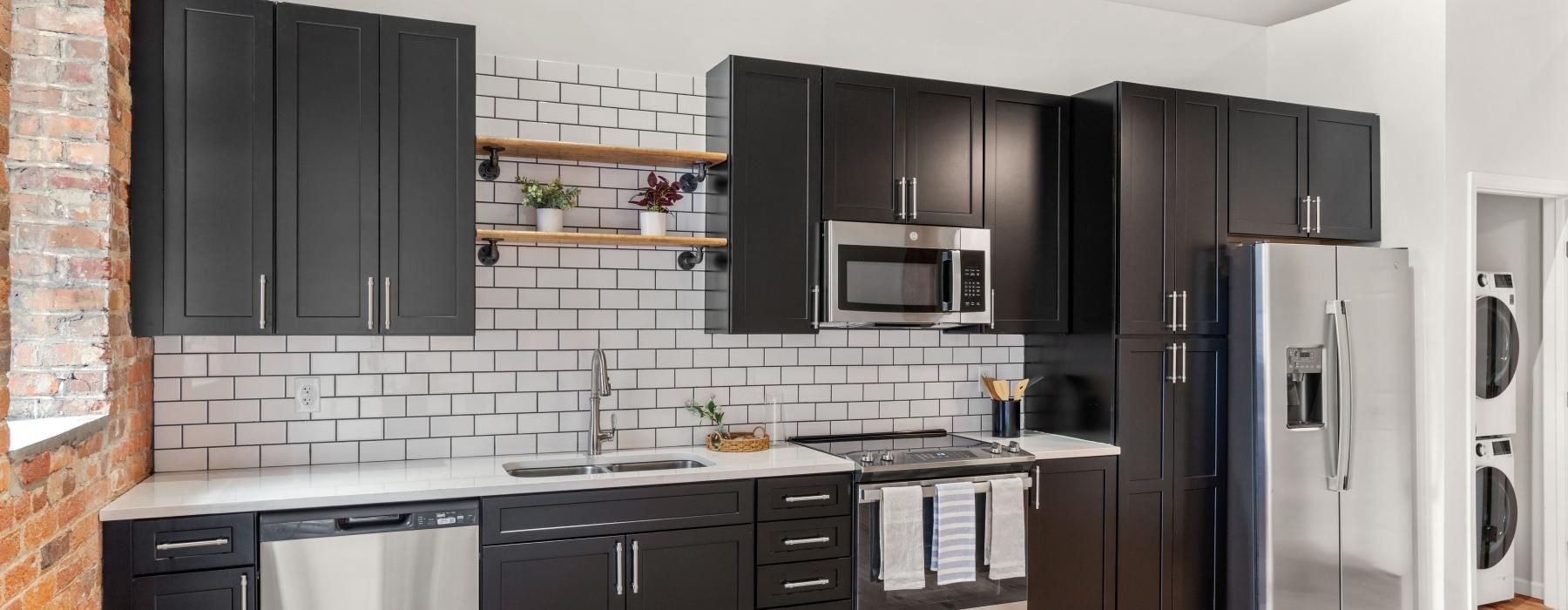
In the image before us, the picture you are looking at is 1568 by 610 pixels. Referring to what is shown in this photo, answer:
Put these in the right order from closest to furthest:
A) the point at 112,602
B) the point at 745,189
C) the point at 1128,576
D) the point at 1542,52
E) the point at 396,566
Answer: the point at 112,602
the point at 396,566
the point at 745,189
the point at 1128,576
the point at 1542,52

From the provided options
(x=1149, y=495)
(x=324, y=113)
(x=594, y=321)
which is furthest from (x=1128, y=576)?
(x=324, y=113)

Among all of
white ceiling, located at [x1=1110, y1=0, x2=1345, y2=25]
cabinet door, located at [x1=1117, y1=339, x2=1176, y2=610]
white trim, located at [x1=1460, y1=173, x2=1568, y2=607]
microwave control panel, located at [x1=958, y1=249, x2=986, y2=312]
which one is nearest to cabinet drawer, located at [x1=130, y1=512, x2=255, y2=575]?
microwave control panel, located at [x1=958, y1=249, x2=986, y2=312]

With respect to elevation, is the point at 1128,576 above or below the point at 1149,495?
below

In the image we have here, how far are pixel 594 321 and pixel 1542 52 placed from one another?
450 centimetres

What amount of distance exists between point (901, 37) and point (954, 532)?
2.17 m

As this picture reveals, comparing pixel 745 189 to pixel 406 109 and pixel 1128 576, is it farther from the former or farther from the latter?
pixel 1128 576

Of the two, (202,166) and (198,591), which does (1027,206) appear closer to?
(202,166)

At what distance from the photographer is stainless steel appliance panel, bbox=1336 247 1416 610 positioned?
391 cm

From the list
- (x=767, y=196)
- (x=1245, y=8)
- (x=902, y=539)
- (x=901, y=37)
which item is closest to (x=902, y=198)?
(x=767, y=196)

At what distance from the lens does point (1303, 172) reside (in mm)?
4211

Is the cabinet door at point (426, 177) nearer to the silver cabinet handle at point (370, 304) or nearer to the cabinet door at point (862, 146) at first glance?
the silver cabinet handle at point (370, 304)

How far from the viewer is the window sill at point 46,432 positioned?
198 cm

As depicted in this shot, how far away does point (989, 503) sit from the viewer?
3.54m

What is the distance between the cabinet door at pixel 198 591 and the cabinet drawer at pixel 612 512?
660 mm
